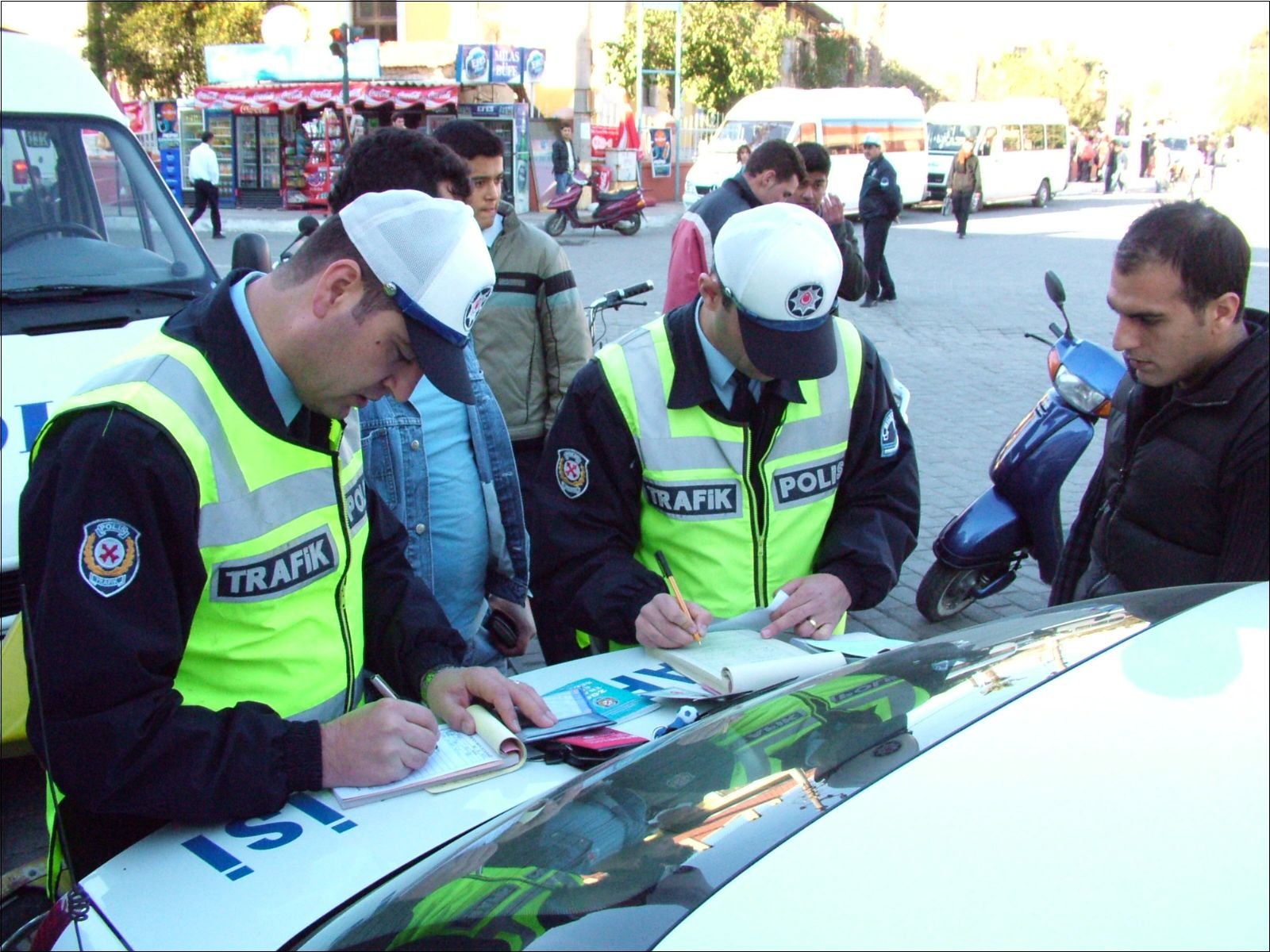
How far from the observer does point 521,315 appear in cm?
403

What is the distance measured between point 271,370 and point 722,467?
3.35 feet

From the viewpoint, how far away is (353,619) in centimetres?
202

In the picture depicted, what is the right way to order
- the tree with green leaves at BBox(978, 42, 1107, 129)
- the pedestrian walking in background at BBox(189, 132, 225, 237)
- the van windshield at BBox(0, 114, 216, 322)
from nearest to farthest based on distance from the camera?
the van windshield at BBox(0, 114, 216, 322) → the pedestrian walking in background at BBox(189, 132, 225, 237) → the tree with green leaves at BBox(978, 42, 1107, 129)

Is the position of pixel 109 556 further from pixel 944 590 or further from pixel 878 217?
pixel 878 217

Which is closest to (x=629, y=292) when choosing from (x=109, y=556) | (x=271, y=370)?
(x=271, y=370)

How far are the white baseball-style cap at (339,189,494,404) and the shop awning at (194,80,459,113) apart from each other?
83.1 ft

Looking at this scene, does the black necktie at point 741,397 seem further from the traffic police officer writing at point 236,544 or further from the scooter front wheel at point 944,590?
the scooter front wheel at point 944,590

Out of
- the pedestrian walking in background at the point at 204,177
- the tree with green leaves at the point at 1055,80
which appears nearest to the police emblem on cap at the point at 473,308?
the pedestrian walking in background at the point at 204,177

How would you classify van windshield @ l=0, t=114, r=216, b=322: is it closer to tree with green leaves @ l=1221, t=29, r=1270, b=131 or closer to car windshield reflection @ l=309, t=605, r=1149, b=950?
car windshield reflection @ l=309, t=605, r=1149, b=950

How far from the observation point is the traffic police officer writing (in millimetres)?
1590

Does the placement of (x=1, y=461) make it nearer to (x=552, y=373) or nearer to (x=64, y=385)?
(x=64, y=385)

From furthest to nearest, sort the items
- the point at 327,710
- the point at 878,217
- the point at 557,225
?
the point at 557,225, the point at 878,217, the point at 327,710

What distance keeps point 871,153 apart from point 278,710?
560 inches

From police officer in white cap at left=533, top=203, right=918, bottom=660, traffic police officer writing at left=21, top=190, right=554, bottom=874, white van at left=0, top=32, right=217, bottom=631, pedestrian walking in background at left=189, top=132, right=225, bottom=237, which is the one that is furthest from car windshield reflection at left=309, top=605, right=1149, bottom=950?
pedestrian walking in background at left=189, top=132, right=225, bottom=237
